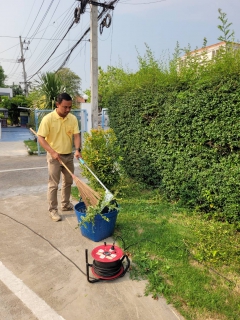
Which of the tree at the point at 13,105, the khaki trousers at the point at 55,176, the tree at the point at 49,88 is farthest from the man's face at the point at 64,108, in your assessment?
the tree at the point at 13,105

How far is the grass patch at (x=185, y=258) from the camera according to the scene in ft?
7.03

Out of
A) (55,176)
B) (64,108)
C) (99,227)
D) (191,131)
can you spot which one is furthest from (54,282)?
(191,131)

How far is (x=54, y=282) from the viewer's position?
2.42m

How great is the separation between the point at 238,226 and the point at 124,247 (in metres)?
1.56

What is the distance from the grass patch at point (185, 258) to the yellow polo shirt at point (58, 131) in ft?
4.59

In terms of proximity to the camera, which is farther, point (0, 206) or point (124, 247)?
point (0, 206)

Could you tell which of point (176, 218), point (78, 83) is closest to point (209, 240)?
point (176, 218)

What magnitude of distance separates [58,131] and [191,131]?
2.00 metres

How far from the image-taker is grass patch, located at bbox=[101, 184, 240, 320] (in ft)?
7.03

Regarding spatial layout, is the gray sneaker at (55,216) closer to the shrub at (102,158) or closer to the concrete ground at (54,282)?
the concrete ground at (54,282)

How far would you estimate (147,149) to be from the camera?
4.75 meters

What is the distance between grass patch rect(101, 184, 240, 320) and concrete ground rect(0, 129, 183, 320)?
163 mm

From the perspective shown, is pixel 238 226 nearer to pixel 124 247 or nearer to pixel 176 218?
pixel 176 218

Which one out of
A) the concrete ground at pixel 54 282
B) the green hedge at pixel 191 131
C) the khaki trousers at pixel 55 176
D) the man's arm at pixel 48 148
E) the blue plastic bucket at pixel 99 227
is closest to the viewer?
the concrete ground at pixel 54 282
